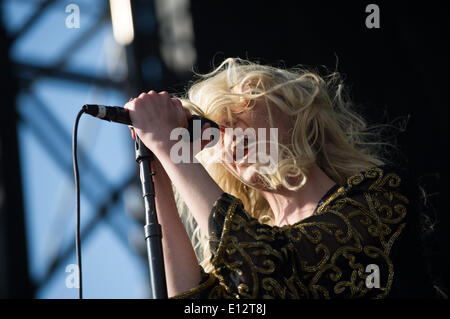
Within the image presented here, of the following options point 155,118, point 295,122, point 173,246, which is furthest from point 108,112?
point 295,122

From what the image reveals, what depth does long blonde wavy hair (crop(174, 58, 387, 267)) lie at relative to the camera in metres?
1.59

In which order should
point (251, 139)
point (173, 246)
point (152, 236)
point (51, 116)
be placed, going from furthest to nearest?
point (51, 116), point (251, 139), point (173, 246), point (152, 236)

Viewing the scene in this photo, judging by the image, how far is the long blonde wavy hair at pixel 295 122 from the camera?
159cm

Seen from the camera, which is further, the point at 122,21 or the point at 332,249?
the point at 122,21

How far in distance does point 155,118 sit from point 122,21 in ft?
6.37

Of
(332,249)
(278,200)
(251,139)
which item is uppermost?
(251,139)

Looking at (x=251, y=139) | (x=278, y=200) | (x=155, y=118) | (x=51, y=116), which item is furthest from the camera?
(x=51, y=116)

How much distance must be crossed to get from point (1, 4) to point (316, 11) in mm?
1396

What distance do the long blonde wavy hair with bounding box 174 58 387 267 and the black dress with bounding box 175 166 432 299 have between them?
0.18 m

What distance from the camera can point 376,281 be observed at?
4.30ft

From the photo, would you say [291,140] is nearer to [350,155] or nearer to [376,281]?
[350,155]

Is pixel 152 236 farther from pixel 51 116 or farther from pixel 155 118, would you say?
pixel 51 116

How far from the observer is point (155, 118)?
125cm

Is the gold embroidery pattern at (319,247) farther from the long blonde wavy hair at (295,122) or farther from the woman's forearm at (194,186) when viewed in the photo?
the long blonde wavy hair at (295,122)
